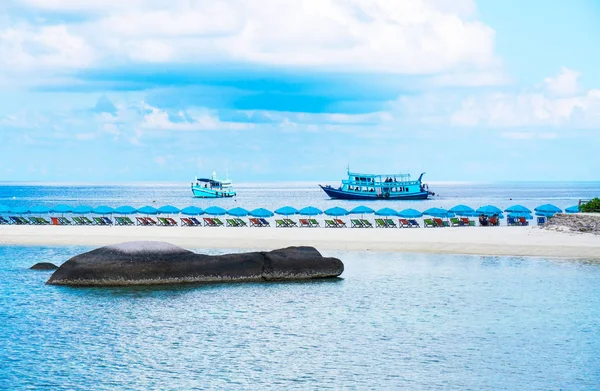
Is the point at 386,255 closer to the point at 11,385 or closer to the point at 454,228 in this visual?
the point at 454,228

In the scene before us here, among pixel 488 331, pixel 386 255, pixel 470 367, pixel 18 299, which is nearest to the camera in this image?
pixel 470 367

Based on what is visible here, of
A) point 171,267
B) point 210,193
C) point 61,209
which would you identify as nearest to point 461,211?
point 61,209

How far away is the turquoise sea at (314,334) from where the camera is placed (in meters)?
16.5

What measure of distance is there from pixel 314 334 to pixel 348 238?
2572 centimetres

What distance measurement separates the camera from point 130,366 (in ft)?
57.7

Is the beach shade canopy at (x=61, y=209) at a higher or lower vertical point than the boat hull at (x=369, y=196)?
lower

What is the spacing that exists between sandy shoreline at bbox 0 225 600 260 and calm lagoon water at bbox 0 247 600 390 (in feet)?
26.7

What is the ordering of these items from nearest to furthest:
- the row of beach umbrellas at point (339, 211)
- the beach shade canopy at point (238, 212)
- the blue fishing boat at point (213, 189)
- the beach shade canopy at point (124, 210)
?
the row of beach umbrellas at point (339, 211)
the beach shade canopy at point (124, 210)
the beach shade canopy at point (238, 212)
the blue fishing boat at point (213, 189)

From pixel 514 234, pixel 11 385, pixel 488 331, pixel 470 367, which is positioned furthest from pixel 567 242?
pixel 11 385

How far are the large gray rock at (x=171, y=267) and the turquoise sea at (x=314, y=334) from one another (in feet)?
2.90

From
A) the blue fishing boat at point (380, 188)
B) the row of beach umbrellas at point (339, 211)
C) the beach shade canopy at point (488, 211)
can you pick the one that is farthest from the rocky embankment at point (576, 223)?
the blue fishing boat at point (380, 188)

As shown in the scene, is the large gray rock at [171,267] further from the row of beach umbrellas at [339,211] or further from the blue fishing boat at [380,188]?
the blue fishing boat at [380,188]

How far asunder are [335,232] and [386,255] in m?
11.3

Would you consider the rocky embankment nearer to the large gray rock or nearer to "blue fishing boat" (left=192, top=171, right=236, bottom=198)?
the large gray rock
